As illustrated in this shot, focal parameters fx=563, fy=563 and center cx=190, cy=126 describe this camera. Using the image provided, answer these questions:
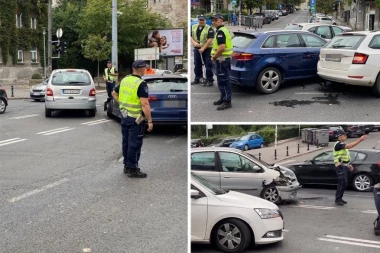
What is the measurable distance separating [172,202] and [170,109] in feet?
17.0

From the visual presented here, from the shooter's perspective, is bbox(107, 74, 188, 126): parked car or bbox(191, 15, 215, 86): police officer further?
bbox(107, 74, 188, 126): parked car

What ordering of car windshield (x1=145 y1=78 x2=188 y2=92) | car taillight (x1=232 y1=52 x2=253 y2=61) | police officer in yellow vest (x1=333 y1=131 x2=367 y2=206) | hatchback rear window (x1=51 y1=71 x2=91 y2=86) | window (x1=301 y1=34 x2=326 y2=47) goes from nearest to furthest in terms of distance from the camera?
police officer in yellow vest (x1=333 y1=131 x2=367 y2=206) → car taillight (x1=232 y1=52 x2=253 y2=61) → window (x1=301 y1=34 x2=326 y2=47) → car windshield (x1=145 y1=78 x2=188 y2=92) → hatchback rear window (x1=51 y1=71 x2=91 y2=86)

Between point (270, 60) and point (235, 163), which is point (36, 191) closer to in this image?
point (270, 60)

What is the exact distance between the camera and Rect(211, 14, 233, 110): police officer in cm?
501

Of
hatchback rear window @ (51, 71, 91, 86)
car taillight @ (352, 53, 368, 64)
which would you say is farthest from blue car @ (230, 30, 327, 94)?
hatchback rear window @ (51, 71, 91, 86)

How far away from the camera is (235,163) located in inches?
153

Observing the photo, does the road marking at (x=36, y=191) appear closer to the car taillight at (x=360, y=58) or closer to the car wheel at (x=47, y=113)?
the car taillight at (x=360, y=58)

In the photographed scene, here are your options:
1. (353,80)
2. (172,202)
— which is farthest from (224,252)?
(172,202)

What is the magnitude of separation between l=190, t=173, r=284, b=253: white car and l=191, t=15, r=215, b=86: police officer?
1635 millimetres

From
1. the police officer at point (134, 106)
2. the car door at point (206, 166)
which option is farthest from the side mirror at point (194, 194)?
the police officer at point (134, 106)

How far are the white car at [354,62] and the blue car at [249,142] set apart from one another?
134 centimetres

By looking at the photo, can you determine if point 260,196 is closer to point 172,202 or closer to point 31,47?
point 172,202

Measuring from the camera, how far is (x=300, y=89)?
5.36 m

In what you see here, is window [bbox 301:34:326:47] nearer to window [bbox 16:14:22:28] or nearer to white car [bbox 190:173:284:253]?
white car [bbox 190:173:284:253]
